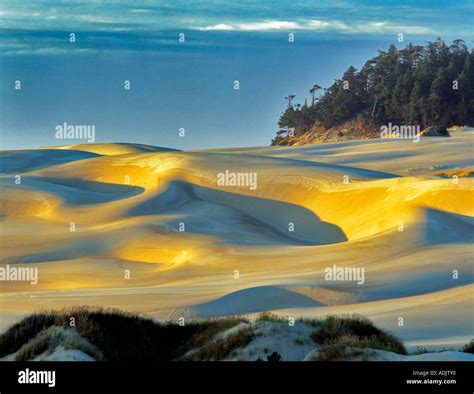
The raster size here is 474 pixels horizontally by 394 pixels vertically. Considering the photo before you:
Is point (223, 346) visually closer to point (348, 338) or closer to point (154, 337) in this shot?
point (348, 338)

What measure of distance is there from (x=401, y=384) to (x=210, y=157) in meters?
32.5

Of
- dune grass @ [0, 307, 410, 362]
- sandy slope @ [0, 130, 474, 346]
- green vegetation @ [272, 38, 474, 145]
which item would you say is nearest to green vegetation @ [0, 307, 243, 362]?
dune grass @ [0, 307, 410, 362]

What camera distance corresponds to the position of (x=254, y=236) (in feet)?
89.8

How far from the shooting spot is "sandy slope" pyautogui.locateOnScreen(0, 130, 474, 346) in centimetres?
1678

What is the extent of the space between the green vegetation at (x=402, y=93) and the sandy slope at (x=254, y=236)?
89.6 feet

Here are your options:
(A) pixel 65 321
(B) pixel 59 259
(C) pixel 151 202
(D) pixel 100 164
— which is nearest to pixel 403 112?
(D) pixel 100 164

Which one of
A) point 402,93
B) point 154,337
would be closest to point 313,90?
point 402,93

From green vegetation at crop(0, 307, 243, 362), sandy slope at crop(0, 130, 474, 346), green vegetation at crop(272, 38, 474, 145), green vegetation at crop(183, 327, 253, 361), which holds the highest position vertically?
green vegetation at crop(272, 38, 474, 145)

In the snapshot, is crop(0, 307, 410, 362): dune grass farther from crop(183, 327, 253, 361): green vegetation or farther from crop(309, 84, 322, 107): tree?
crop(309, 84, 322, 107): tree

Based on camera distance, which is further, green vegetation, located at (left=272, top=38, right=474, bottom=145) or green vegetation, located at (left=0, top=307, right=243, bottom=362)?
green vegetation, located at (left=272, top=38, right=474, bottom=145)

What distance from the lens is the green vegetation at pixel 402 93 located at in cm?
7162

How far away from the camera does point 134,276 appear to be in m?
21.9

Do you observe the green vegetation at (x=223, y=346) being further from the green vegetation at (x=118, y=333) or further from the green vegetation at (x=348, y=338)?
the green vegetation at (x=348, y=338)

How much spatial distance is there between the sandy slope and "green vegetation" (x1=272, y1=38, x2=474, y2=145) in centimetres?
2731
